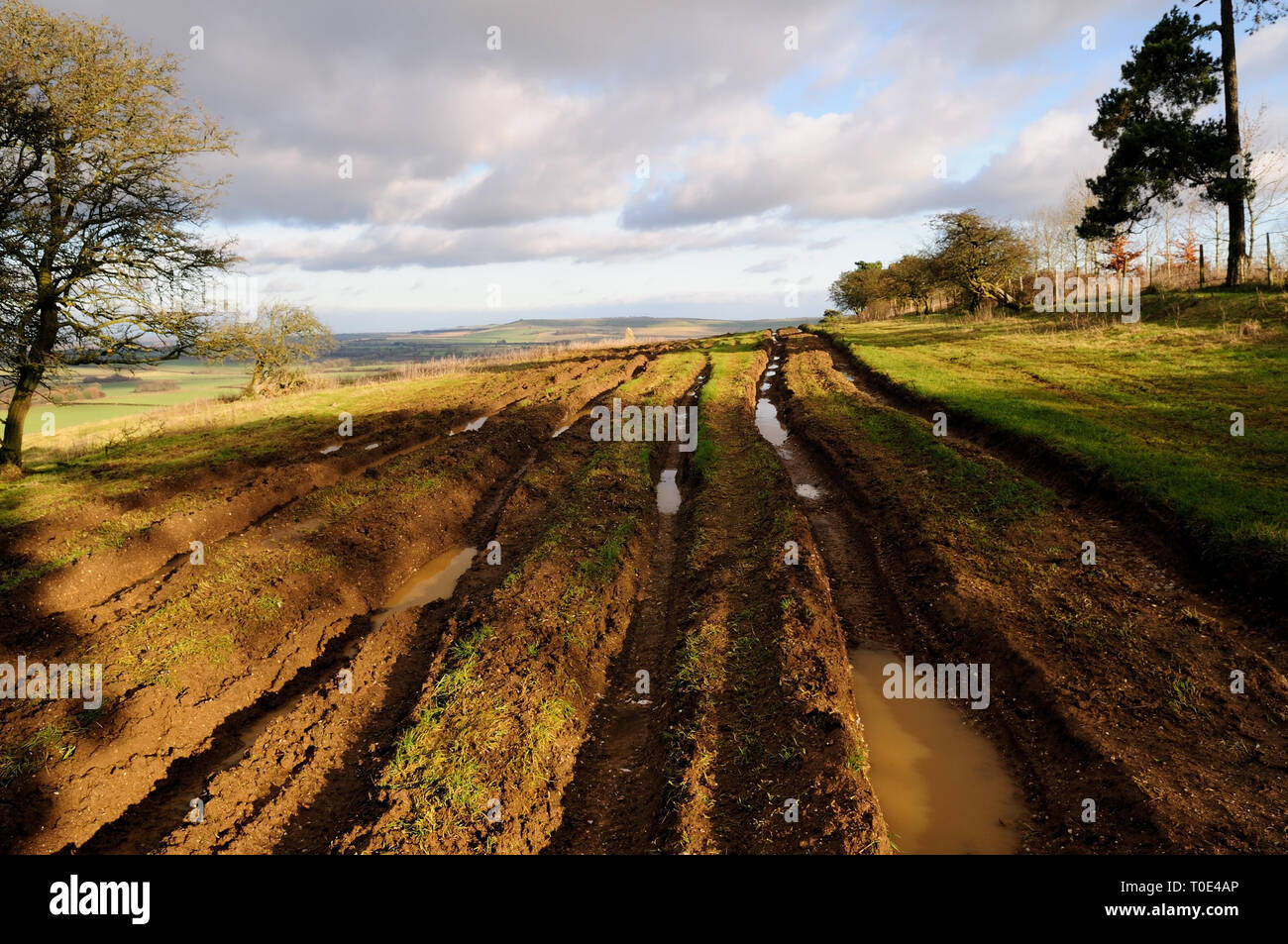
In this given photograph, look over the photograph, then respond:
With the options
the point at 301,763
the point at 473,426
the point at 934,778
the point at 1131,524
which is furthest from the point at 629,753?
the point at 473,426

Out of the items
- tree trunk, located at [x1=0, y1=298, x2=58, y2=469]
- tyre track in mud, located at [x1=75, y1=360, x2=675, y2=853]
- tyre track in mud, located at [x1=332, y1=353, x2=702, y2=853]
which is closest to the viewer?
tyre track in mud, located at [x1=332, y1=353, x2=702, y2=853]

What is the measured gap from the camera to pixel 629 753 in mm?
6238

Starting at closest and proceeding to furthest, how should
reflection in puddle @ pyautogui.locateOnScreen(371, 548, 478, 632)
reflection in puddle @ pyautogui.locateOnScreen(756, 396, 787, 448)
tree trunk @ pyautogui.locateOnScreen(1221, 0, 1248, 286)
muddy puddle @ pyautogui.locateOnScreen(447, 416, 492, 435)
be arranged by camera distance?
reflection in puddle @ pyautogui.locateOnScreen(371, 548, 478, 632) < reflection in puddle @ pyautogui.locateOnScreen(756, 396, 787, 448) < muddy puddle @ pyautogui.locateOnScreen(447, 416, 492, 435) < tree trunk @ pyautogui.locateOnScreen(1221, 0, 1248, 286)

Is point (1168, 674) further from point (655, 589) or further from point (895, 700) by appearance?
point (655, 589)

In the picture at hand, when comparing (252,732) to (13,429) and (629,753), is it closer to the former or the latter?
(629,753)

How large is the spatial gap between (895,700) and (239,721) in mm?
7352

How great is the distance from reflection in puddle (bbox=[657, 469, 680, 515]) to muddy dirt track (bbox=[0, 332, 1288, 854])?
18cm

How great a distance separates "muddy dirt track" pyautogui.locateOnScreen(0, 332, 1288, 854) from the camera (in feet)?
17.0

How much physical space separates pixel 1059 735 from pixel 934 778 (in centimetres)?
124

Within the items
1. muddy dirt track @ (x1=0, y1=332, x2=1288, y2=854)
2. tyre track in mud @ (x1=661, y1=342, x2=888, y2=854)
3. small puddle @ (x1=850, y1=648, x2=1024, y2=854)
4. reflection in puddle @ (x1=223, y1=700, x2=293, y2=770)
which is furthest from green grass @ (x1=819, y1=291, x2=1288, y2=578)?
reflection in puddle @ (x1=223, y1=700, x2=293, y2=770)

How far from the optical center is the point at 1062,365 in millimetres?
21766

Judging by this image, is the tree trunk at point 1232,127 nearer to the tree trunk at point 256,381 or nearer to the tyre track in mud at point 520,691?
the tyre track in mud at point 520,691

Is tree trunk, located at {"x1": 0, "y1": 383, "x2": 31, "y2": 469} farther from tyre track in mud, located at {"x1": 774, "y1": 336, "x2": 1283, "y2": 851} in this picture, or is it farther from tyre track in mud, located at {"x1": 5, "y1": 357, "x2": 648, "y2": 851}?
tyre track in mud, located at {"x1": 774, "y1": 336, "x2": 1283, "y2": 851}
